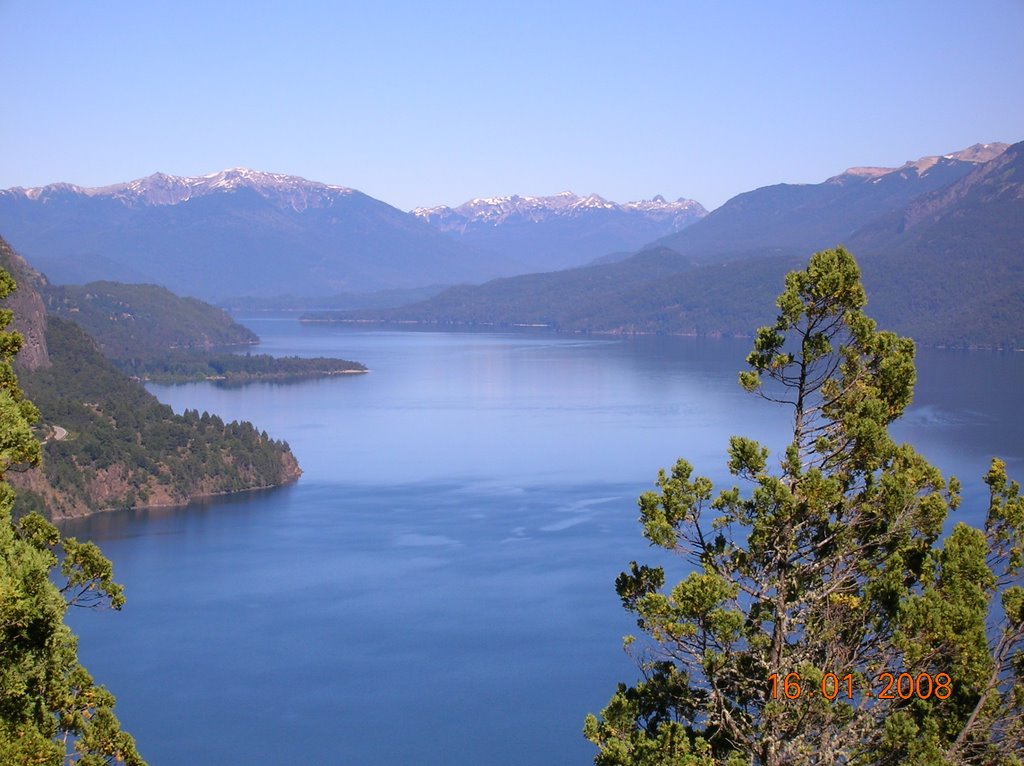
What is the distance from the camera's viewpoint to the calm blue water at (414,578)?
26.5m

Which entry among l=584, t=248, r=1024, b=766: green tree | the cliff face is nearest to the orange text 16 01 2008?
l=584, t=248, r=1024, b=766: green tree

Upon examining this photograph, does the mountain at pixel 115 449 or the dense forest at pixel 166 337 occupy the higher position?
the dense forest at pixel 166 337

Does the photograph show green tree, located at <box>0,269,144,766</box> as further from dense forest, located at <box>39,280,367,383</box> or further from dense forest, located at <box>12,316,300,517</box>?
dense forest, located at <box>39,280,367,383</box>

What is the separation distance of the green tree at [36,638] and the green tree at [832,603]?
3973 millimetres

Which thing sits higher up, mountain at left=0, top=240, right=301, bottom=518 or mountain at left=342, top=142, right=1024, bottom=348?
mountain at left=342, top=142, right=1024, bottom=348

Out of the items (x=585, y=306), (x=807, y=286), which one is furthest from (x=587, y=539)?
(x=585, y=306)

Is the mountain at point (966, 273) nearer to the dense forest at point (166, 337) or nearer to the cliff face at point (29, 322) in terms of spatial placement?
the dense forest at point (166, 337)

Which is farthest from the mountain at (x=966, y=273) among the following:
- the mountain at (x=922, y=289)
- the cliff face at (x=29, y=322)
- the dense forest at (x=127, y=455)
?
the cliff face at (x=29, y=322)

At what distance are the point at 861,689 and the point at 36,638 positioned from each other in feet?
20.6

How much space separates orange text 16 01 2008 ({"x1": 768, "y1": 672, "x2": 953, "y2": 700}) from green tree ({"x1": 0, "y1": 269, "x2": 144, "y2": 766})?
5.24 m

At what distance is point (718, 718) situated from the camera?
10242 mm

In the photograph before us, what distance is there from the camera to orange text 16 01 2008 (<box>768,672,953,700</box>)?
992cm

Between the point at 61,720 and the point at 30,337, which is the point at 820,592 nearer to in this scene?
the point at 61,720

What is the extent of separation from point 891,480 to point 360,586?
2894 centimetres
